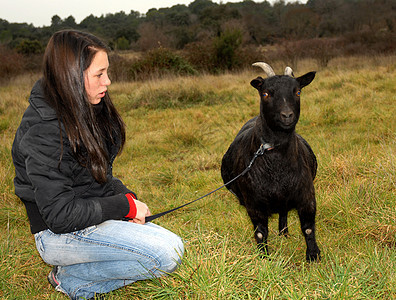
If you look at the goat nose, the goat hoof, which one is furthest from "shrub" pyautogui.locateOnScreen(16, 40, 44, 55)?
the goat hoof

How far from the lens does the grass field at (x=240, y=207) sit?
255 centimetres

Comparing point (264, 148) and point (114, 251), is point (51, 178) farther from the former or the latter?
point (264, 148)

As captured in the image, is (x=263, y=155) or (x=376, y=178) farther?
(x=376, y=178)

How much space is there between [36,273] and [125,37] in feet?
140

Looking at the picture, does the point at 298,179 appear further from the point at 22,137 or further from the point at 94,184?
the point at 22,137

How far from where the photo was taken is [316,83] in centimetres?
1122

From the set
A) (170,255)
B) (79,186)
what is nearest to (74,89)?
(79,186)

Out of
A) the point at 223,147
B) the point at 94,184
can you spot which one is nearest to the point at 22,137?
the point at 94,184

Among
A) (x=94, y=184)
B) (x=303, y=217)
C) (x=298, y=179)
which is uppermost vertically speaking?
(x=94, y=184)

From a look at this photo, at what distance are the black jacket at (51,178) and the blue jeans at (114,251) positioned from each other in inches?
5.2

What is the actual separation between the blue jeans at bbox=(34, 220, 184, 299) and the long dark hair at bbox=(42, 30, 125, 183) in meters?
0.42

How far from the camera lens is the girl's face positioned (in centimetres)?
253

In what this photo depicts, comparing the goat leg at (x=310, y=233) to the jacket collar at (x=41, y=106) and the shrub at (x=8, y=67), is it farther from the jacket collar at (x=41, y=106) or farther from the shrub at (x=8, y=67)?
the shrub at (x=8, y=67)

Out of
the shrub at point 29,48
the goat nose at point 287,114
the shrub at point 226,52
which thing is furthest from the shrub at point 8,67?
the goat nose at point 287,114
